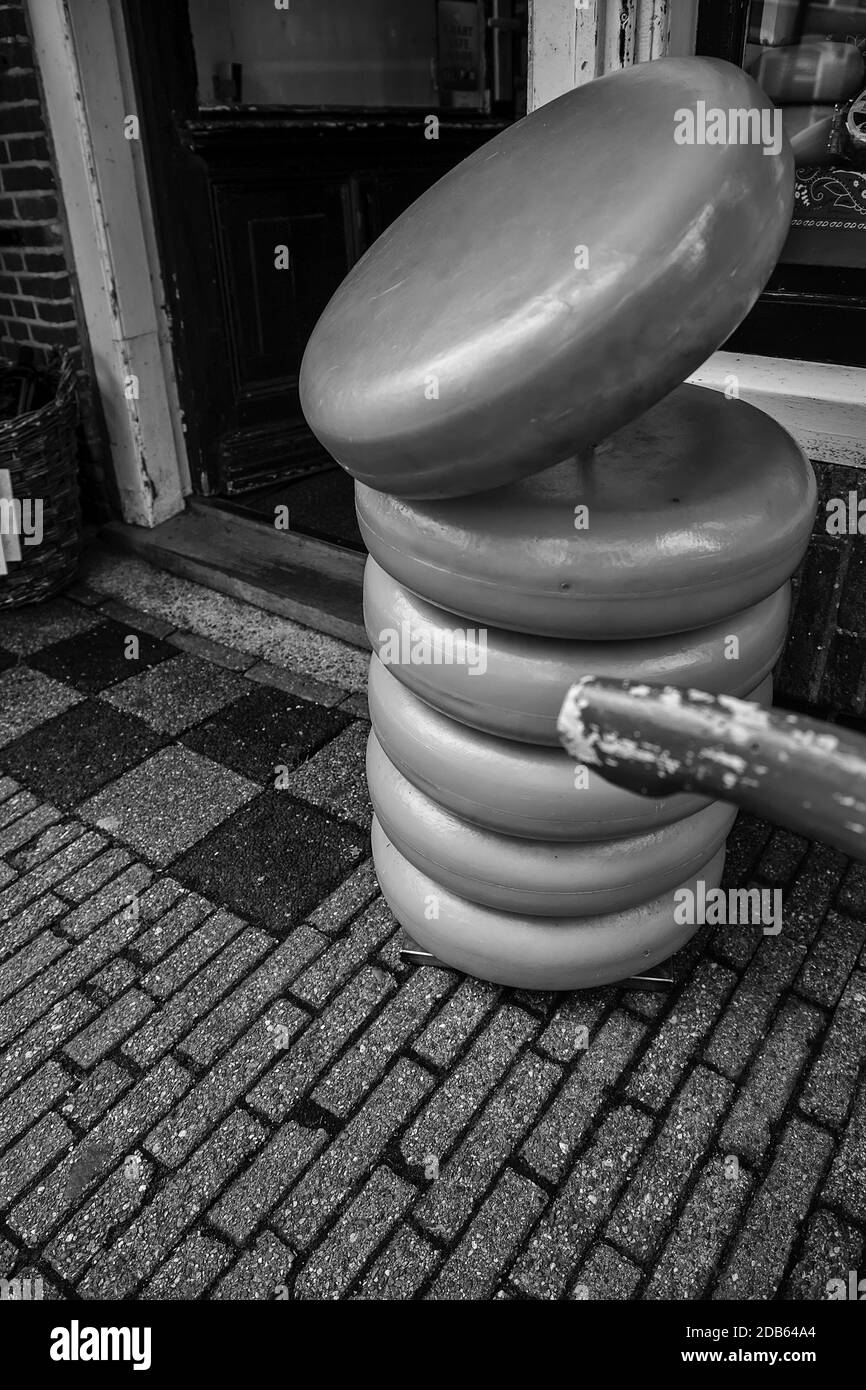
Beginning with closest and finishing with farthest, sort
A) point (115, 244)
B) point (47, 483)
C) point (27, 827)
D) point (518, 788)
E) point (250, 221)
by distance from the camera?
point (518, 788), point (27, 827), point (47, 483), point (115, 244), point (250, 221)

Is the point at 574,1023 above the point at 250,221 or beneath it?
beneath

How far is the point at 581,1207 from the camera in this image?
64.4 inches

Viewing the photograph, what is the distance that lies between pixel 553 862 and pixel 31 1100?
1149mm

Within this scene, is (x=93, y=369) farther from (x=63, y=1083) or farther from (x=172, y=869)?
(x=63, y=1083)

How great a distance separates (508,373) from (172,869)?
1676 millimetres

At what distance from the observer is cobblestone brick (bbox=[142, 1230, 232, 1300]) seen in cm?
155

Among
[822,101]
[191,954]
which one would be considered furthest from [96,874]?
[822,101]

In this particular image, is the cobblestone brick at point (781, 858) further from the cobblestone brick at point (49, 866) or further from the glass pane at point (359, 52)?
the glass pane at point (359, 52)

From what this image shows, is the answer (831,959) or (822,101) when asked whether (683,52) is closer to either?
(822,101)

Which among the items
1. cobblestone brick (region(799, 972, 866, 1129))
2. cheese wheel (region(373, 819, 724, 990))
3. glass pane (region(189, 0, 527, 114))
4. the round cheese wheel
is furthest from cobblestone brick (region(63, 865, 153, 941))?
glass pane (region(189, 0, 527, 114))

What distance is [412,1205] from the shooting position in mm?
1647

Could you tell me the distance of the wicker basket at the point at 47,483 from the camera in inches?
130

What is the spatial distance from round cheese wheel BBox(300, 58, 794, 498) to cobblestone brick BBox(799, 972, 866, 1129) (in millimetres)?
1341

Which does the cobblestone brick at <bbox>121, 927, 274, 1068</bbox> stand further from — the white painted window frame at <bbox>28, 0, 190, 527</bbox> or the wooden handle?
the white painted window frame at <bbox>28, 0, 190, 527</bbox>
